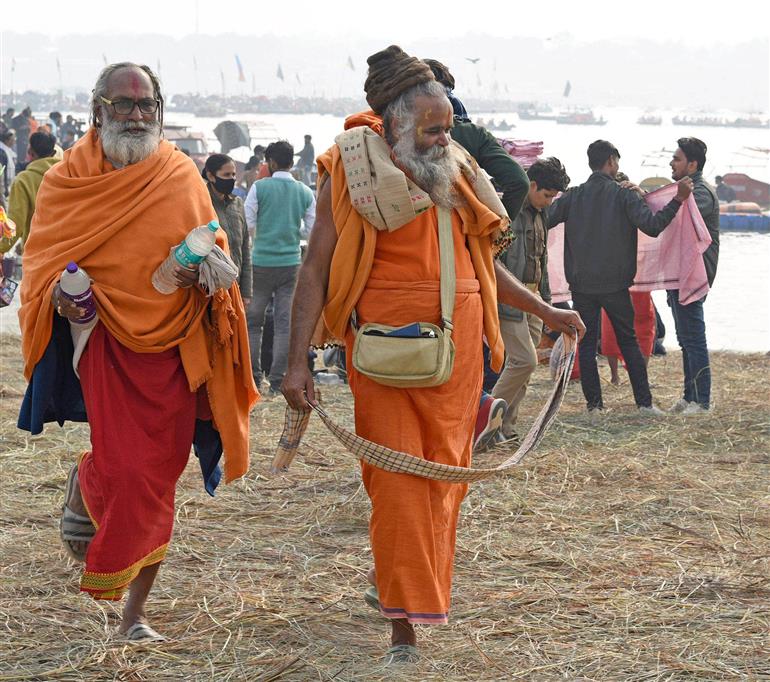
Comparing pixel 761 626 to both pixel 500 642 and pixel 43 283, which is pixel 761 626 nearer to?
pixel 500 642

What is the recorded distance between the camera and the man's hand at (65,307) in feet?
14.2

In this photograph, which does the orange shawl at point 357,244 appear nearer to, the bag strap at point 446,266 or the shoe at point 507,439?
the bag strap at point 446,266

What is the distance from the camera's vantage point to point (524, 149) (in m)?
8.42

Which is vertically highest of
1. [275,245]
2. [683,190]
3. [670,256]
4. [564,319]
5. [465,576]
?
[683,190]

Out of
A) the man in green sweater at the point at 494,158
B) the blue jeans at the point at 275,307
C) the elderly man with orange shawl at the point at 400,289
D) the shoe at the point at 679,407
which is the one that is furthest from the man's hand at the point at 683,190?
the elderly man with orange shawl at the point at 400,289

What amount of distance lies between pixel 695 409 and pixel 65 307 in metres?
5.85

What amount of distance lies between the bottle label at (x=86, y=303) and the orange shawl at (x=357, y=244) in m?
0.76

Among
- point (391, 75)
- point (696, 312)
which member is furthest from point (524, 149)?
point (391, 75)

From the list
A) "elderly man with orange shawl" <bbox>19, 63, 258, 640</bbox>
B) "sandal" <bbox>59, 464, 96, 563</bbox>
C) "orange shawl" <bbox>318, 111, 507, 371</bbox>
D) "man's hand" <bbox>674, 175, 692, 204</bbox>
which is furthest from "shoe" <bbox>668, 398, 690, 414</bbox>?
"sandal" <bbox>59, 464, 96, 563</bbox>

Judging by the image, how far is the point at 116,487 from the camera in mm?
4410

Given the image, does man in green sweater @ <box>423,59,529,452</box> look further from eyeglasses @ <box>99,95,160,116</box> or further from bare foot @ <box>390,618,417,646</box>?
bare foot @ <box>390,618,417,646</box>

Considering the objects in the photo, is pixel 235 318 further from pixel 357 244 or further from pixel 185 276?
pixel 357 244

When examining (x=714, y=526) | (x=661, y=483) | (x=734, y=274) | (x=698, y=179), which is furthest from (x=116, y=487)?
(x=734, y=274)

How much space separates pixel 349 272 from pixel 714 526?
2.61 m
